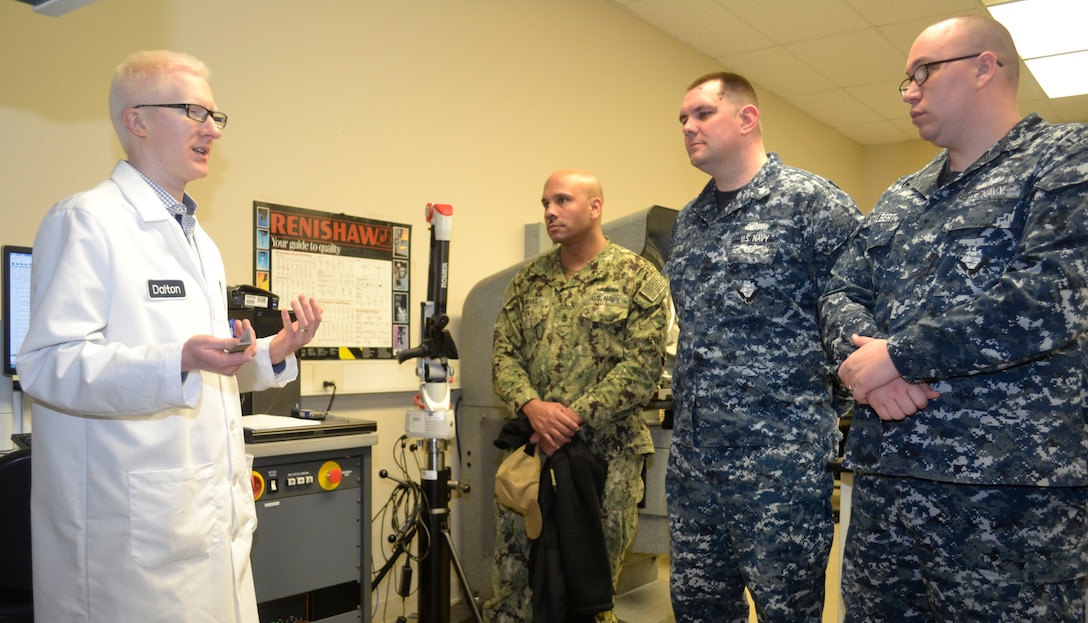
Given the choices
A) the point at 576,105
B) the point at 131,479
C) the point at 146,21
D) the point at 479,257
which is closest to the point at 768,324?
the point at 131,479

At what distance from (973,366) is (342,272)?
7.79 feet

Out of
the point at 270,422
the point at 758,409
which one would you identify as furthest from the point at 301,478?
the point at 758,409

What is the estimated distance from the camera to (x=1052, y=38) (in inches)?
192

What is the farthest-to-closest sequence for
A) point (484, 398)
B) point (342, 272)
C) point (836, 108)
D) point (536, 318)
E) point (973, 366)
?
point (836, 108) → point (484, 398) → point (342, 272) → point (536, 318) → point (973, 366)

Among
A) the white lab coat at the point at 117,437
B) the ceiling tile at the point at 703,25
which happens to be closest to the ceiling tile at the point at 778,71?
the ceiling tile at the point at 703,25

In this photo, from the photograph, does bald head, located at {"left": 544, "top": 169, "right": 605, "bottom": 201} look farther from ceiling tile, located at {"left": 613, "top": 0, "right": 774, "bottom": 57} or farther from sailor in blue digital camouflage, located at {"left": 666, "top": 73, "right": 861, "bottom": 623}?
ceiling tile, located at {"left": 613, "top": 0, "right": 774, "bottom": 57}

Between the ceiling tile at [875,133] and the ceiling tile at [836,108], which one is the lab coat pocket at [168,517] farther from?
the ceiling tile at [875,133]

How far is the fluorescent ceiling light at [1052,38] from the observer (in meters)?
4.44

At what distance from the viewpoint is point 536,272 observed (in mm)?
3049

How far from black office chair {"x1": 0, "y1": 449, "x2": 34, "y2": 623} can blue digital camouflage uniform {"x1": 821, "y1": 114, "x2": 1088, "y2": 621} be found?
1.76 metres

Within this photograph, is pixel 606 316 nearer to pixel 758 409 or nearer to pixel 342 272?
pixel 758 409

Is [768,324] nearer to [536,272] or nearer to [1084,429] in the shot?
[1084,429]

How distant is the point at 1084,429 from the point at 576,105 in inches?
130

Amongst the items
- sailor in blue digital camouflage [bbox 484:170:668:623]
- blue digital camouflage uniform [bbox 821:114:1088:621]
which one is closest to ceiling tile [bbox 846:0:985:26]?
sailor in blue digital camouflage [bbox 484:170:668:623]
